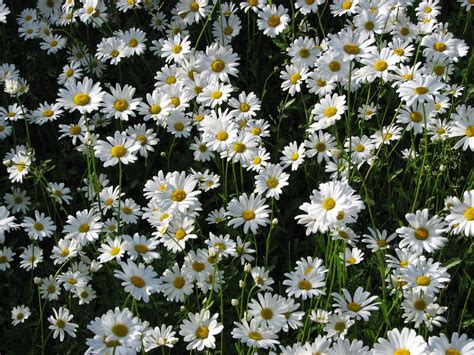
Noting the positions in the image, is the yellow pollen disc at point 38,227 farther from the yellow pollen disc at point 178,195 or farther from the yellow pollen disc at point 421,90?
the yellow pollen disc at point 421,90

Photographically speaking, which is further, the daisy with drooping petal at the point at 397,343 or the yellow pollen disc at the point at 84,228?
the yellow pollen disc at the point at 84,228

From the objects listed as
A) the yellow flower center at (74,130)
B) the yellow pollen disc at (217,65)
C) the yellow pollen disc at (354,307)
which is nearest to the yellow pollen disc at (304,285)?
the yellow pollen disc at (354,307)

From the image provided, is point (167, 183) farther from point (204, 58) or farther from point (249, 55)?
point (249, 55)

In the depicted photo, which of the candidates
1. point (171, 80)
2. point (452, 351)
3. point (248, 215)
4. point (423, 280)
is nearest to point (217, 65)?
point (171, 80)

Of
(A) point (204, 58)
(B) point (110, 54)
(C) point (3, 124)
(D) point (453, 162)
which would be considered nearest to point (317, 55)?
(A) point (204, 58)

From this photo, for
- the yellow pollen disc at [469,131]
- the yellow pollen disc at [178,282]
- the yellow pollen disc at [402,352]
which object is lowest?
the yellow pollen disc at [402,352]
